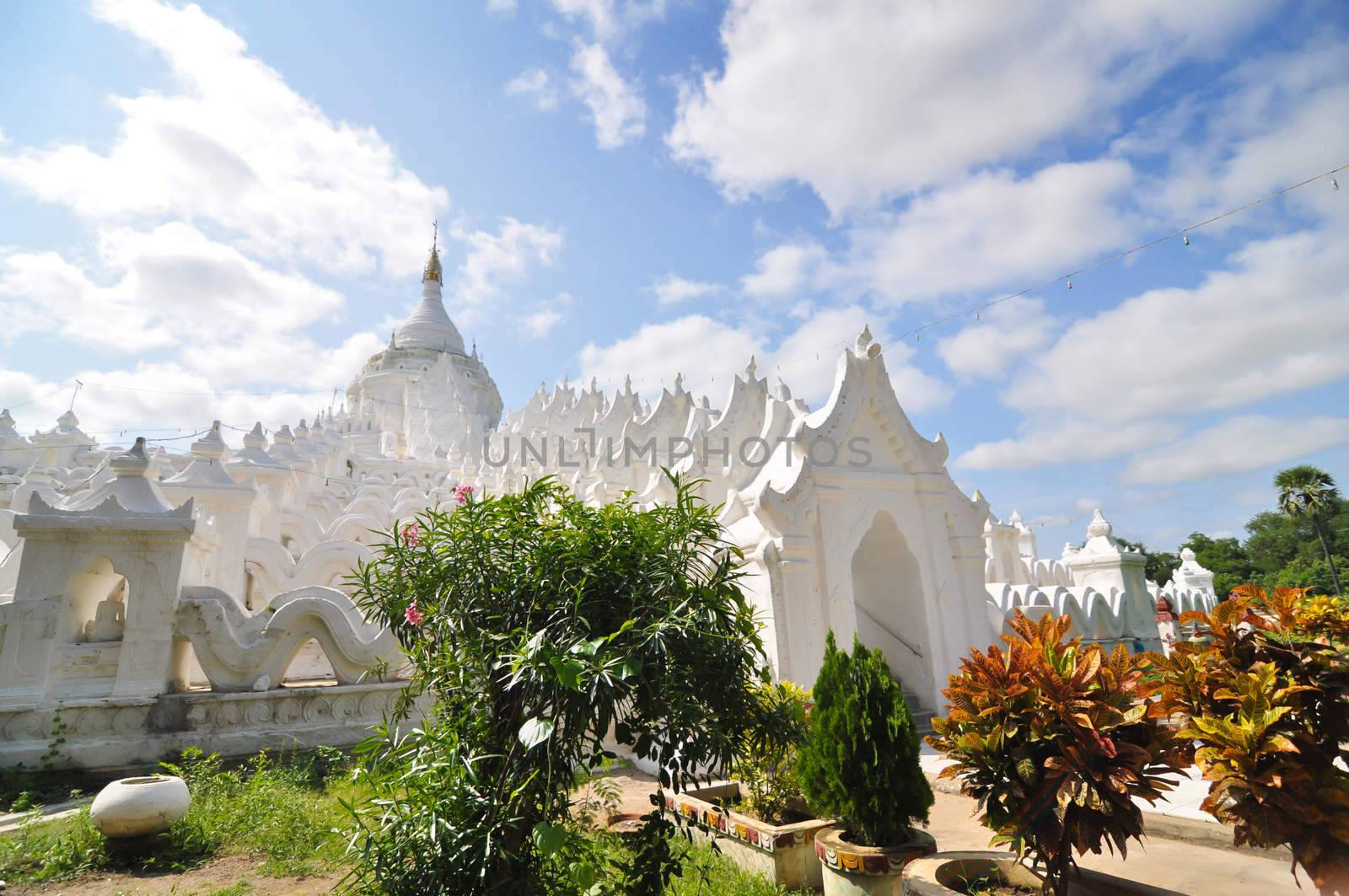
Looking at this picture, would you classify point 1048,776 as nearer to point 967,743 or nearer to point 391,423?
point 967,743

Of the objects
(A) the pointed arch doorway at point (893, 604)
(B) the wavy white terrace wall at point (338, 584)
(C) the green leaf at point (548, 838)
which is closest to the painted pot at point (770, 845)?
(C) the green leaf at point (548, 838)

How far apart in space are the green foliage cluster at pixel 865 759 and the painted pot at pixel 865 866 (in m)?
0.14

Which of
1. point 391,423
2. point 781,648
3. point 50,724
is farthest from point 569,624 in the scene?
point 391,423

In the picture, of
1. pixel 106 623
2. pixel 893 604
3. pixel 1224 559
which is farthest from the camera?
pixel 1224 559

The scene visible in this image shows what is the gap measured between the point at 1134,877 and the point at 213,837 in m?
6.69

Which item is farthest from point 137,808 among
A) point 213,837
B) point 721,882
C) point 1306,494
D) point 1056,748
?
point 1306,494

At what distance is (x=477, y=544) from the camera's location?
3428mm

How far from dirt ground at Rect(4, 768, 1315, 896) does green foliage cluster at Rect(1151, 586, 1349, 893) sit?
71.8 inches

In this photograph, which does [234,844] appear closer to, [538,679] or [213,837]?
[213,837]

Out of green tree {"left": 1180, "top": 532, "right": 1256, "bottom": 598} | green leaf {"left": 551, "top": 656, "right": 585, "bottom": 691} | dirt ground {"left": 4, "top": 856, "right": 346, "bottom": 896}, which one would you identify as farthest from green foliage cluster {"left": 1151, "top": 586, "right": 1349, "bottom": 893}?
green tree {"left": 1180, "top": 532, "right": 1256, "bottom": 598}

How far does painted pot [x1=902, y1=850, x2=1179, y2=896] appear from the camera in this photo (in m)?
3.34

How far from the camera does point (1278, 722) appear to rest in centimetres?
306

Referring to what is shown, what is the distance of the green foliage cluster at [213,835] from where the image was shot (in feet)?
16.9

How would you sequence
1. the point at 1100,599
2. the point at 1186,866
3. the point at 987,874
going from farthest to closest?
1. the point at 1100,599
2. the point at 1186,866
3. the point at 987,874
